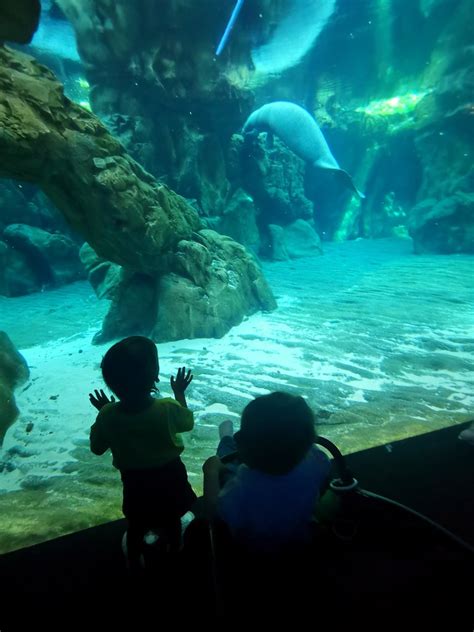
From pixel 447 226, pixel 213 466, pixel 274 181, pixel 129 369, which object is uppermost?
pixel 274 181

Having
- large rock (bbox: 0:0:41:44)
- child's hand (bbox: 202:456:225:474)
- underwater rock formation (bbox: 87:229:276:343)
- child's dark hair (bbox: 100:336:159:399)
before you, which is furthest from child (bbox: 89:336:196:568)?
underwater rock formation (bbox: 87:229:276:343)

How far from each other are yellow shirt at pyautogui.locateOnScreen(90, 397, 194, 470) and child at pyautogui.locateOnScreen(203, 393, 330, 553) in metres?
0.56

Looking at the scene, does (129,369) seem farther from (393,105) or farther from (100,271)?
(393,105)

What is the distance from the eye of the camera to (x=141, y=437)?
1.83 metres

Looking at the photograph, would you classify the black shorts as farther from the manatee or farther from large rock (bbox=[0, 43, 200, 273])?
the manatee

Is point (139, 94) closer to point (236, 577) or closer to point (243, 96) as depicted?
point (243, 96)

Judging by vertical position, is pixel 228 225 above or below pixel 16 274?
above

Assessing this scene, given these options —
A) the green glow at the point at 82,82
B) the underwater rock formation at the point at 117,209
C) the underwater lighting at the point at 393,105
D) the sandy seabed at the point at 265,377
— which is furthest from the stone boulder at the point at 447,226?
the green glow at the point at 82,82

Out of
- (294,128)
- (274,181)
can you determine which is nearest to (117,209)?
(294,128)

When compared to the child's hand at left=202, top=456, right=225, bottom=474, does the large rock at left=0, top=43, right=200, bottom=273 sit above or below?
above

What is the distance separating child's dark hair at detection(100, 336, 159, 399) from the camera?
1750 mm

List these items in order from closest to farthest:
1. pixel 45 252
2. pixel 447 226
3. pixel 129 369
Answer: pixel 129 369, pixel 45 252, pixel 447 226

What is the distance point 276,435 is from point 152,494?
38.0 inches

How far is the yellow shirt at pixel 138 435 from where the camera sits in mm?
1825
